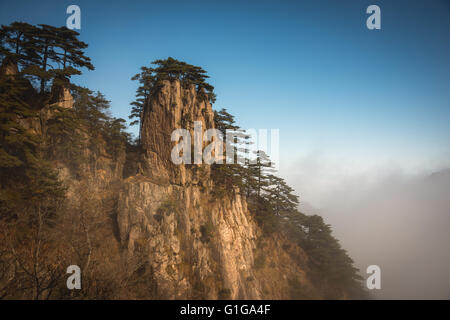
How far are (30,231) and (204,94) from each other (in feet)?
69.5

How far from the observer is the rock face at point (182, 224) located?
554 inches

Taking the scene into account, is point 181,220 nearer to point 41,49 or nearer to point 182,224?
point 182,224

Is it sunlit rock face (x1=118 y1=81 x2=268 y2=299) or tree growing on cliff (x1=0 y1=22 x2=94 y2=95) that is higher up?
tree growing on cliff (x1=0 y1=22 x2=94 y2=95)

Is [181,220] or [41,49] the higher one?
[41,49]

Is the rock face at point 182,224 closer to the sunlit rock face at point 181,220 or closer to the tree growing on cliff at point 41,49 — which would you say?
the sunlit rock face at point 181,220

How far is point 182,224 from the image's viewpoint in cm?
1577

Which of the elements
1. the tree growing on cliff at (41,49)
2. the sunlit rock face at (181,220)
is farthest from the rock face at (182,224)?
the tree growing on cliff at (41,49)

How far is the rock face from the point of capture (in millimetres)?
14078

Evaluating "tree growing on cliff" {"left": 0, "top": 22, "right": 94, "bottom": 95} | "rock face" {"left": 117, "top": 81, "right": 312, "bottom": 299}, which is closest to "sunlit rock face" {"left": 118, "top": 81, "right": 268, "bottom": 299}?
"rock face" {"left": 117, "top": 81, "right": 312, "bottom": 299}

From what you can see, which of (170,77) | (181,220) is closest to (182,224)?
(181,220)

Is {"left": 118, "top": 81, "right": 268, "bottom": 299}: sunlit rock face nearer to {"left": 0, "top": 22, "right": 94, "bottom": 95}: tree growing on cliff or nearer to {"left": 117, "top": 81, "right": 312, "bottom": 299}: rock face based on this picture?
{"left": 117, "top": 81, "right": 312, "bottom": 299}: rock face

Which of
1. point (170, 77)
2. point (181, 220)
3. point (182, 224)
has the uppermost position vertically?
point (170, 77)
